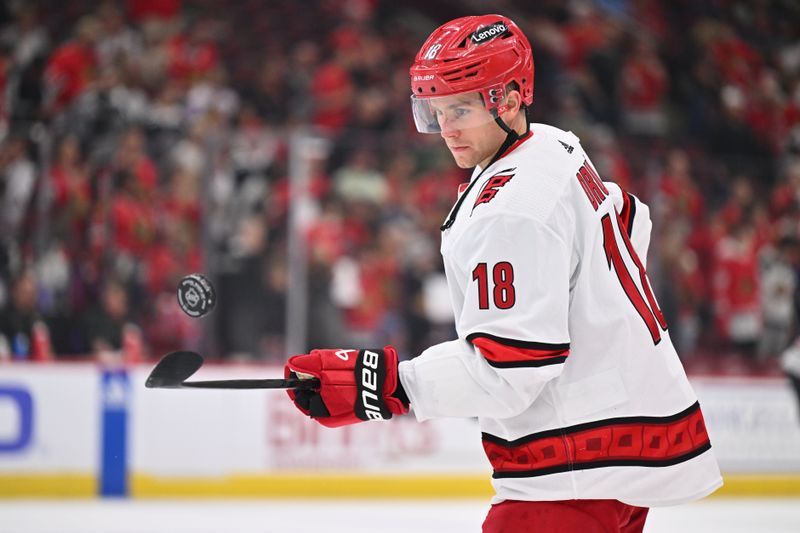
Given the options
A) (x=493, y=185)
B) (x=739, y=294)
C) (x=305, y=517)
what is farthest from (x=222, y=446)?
(x=493, y=185)

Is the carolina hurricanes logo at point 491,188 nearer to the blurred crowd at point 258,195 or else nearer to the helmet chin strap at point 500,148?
the helmet chin strap at point 500,148

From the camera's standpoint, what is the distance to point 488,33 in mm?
1836

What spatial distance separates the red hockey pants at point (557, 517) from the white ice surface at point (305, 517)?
3.55 meters

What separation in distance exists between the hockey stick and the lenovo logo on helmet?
0.62 metres

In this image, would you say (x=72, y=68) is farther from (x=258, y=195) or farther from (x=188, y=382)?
(x=188, y=382)

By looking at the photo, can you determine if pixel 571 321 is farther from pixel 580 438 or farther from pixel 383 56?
pixel 383 56

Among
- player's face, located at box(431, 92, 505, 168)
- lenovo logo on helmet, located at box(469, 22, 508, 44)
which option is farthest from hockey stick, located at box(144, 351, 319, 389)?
lenovo logo on helmet, located at box(469, 22, 508, 44)

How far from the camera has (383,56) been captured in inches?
375

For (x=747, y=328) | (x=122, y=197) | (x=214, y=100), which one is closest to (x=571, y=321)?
(x=122, y=197)

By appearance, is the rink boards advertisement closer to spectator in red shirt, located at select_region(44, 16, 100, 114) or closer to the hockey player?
spectator in red shirt, located at select_region(44, 16, 100, 114)

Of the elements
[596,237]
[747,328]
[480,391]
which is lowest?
[747,328]

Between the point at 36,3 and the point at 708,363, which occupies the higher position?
the point at 36,3

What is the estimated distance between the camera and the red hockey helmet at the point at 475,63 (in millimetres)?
1797

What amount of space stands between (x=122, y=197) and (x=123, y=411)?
4.15ft
